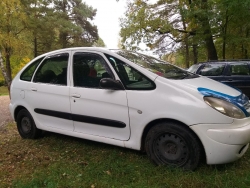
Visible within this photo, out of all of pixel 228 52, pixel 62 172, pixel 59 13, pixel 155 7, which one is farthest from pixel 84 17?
pixel 62 172

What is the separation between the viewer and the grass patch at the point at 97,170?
2678 mm

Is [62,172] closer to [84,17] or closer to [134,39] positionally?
[134,39]

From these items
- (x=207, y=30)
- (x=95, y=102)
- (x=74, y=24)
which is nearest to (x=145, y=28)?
(x=207, y=30)

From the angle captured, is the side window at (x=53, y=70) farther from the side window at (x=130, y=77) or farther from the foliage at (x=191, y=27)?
the foliage at (x=191, y=27)

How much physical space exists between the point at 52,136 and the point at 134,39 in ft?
39.5

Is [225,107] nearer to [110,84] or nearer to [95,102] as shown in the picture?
[110,84]

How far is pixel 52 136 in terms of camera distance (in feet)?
14.8

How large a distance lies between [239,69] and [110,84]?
5.91 meters

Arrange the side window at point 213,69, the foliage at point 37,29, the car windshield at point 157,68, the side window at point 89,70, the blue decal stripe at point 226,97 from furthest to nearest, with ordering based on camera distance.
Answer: the foliage at point 37,29 → the side window at point 213,69 → the side window at point 89,70 → the car windshield at point 157,68 → the blue decal stripe at point 226,97

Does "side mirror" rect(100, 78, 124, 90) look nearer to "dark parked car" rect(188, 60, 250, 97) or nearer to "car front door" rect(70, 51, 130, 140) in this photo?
"car front door" rect(70, 51, 130, 140)

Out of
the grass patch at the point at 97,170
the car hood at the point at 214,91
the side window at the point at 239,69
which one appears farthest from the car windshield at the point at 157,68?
the side window at the point at 239,69

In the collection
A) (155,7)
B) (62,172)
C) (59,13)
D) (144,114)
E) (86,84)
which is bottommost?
(62,172)

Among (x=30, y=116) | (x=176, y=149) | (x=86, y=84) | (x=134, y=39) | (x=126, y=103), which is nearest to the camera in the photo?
(x=176, y=149)

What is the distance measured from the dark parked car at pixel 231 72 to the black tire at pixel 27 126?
5595mm
